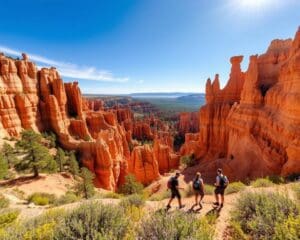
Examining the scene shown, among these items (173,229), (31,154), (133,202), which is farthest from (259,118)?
(31,154)

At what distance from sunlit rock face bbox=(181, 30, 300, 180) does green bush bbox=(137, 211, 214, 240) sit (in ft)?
40.5

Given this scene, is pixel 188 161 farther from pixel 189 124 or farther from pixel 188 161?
pixel 189 124

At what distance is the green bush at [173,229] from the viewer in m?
4.09

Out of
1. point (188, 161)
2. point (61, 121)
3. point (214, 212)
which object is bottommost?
point (188, 161)

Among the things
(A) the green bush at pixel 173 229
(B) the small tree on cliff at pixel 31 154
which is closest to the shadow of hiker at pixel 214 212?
(A) the green bush at pixel 173 229

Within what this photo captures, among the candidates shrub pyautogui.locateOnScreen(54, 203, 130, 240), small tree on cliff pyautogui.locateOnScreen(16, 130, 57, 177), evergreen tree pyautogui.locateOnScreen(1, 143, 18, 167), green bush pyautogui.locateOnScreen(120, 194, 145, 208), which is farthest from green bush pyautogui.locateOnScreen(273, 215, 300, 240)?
evergreen tree pyautogui.locateOnScreen(1, 143, 18, 167)

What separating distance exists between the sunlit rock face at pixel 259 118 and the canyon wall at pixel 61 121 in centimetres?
1032

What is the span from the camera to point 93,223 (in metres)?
4.78

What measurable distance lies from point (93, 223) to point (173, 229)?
A: 7.28 ft

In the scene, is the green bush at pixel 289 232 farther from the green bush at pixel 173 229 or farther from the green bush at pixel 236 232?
the green bush at pixel 173 229

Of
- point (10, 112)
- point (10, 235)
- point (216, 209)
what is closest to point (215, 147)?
point (216, 209)

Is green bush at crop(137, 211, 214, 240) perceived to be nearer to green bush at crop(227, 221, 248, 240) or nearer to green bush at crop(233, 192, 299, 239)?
green bush at crop(227, 221, 248, 240)

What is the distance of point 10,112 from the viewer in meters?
25.2

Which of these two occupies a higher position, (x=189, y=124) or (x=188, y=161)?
(x=188, y=161)
